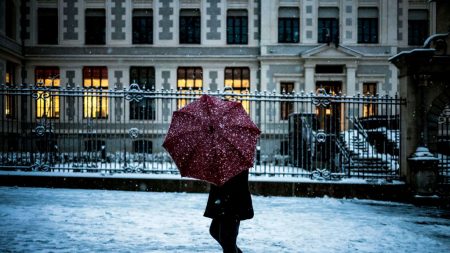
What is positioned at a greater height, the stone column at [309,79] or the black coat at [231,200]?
the stone column at [309,79]

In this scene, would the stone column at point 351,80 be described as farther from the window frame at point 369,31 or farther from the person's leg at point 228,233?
the person's leg at point 228,233

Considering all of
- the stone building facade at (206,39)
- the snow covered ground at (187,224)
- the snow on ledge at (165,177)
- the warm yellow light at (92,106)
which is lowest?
the snow covered ground at (187,224)

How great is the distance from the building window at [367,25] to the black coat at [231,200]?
82.3 feet

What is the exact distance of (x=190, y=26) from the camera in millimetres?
27812

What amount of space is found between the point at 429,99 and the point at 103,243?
9.01 metres

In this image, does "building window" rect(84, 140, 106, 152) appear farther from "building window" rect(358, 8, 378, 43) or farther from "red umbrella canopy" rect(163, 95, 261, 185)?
"building window" rect(358, 8, 378, 43)

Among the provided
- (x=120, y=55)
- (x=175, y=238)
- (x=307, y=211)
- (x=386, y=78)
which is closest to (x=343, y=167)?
(x=307, y=211)

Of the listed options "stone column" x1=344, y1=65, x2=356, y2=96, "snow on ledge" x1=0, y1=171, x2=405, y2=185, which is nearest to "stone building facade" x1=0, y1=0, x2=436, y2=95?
"stone column" x1=344, y1=65, x2=356, y2=96

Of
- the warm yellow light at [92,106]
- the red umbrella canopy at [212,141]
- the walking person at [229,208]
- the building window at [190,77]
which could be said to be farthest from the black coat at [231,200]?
the building window at [190,77]

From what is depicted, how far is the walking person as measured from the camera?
171 inches

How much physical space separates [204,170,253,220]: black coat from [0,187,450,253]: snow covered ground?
5.98 ft

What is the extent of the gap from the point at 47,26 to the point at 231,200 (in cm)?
2675

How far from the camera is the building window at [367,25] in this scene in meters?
27.4

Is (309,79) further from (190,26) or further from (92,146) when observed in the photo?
(92,146)
